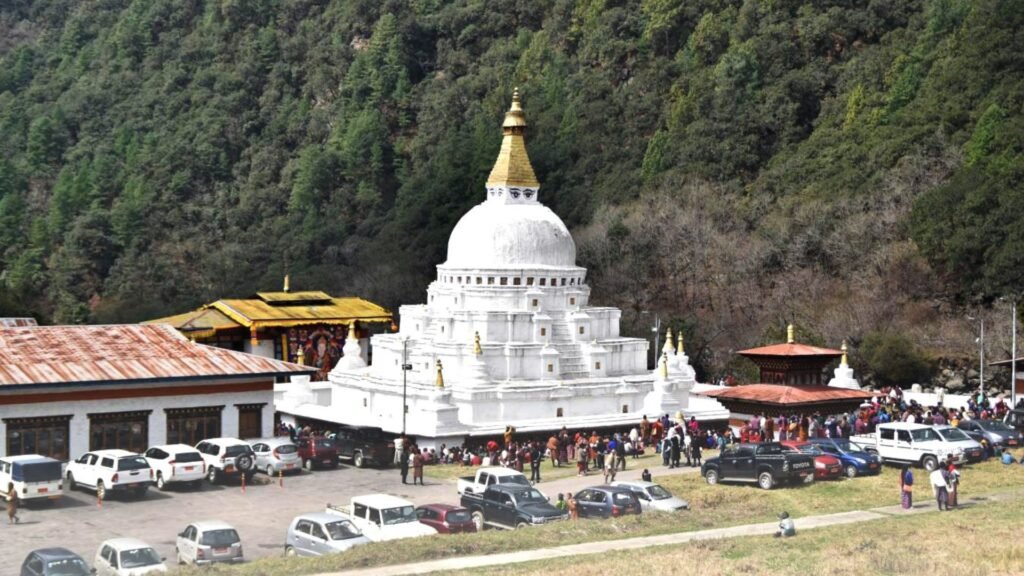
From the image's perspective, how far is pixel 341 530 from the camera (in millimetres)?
33562

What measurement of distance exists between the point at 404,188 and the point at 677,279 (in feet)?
137

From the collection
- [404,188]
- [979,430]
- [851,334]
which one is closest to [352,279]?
[404,188]

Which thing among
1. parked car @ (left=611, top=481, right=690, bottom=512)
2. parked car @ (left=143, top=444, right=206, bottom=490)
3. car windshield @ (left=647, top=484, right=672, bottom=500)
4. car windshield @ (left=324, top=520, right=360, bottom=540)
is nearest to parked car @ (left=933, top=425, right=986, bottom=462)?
parked car @ (left=611, top=481, right=690, bottom=512)

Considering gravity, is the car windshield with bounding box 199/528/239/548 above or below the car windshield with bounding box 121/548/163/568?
above

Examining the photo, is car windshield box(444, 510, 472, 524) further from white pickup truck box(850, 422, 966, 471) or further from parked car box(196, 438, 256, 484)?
white pickup truck box(850, 422, 966, 471)

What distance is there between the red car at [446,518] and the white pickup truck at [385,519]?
0.44 metres

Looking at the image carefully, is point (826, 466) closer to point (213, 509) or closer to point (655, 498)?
point (655, 498)

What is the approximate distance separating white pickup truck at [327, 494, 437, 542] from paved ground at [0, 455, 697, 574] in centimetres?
209

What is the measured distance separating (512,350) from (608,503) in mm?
22488

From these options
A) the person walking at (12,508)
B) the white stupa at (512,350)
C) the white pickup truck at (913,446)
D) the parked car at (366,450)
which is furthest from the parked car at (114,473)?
the white pickup truck at (913,446)

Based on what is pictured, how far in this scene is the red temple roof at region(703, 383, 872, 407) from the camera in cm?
5700

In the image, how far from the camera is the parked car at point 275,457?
152ft

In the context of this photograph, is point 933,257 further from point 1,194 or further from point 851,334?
point 1,194

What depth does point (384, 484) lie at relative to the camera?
150 ft
